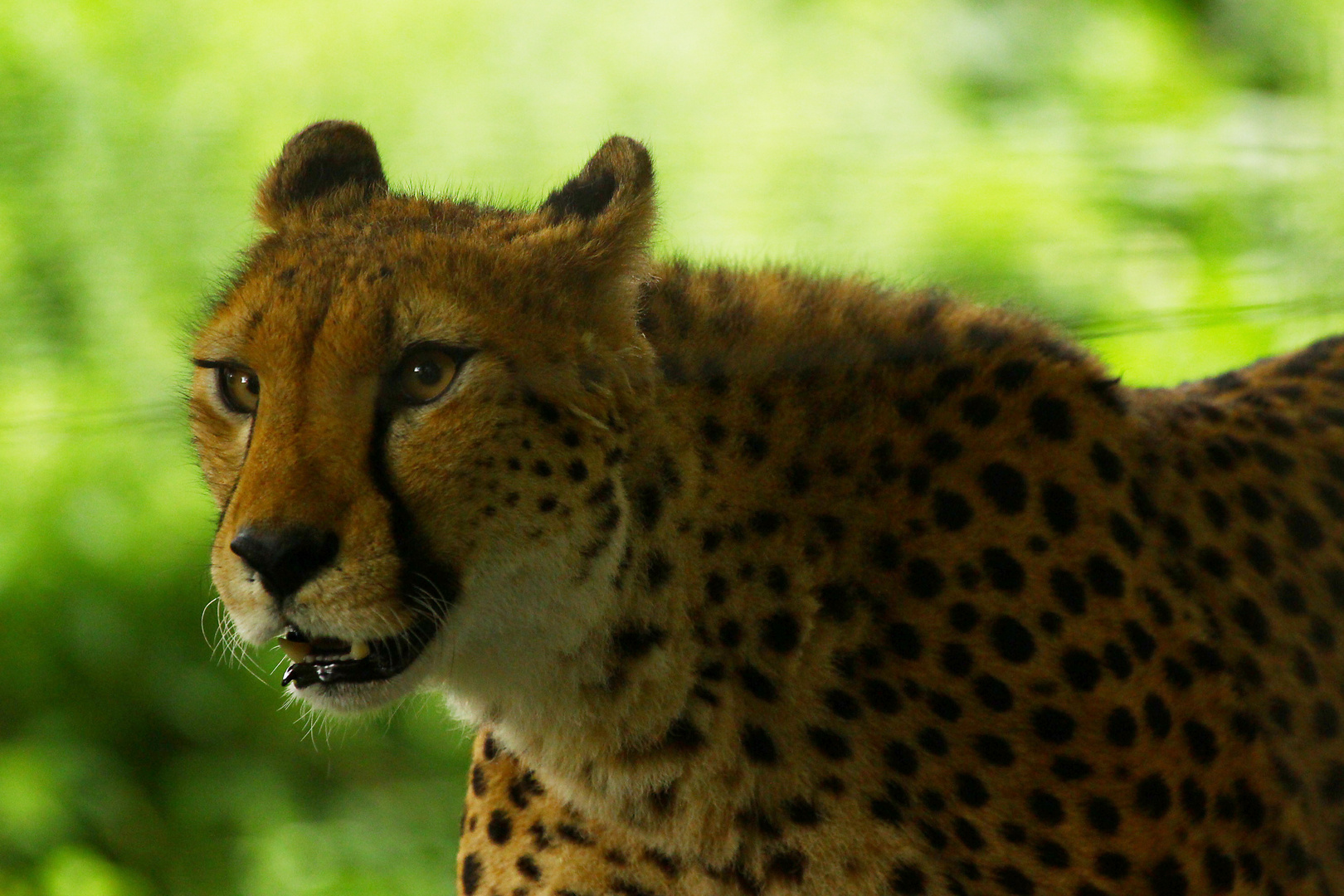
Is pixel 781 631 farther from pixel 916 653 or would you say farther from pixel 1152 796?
pixel 1152 796

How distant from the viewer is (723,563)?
1.50 metres

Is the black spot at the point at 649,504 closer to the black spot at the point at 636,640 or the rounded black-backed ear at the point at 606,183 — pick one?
the black spot at the point at 636,640

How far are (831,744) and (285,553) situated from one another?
54 cm

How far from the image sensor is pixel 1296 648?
5.80 ft

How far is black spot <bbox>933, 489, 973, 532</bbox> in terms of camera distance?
1.56 meters

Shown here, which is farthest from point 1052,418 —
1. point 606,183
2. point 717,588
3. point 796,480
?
point 606,183

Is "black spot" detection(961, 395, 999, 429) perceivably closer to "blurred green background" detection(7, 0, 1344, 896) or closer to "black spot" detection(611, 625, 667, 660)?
"blurred green background" detection(7, 0, 1344, 896)

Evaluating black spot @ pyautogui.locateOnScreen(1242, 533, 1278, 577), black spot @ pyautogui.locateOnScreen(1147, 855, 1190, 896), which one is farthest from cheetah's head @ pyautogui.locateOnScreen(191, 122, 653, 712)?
black spot @ pyautogui.locateOnScreen(1242, 533, 1278, 577)

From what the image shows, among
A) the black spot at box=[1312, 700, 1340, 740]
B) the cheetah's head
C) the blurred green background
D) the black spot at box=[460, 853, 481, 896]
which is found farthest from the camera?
the black spot at box=[1312, 700, 1340, 740]

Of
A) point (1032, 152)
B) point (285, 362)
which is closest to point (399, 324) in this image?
point (285, 362)

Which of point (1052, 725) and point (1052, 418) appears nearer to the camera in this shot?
point (1052, 725)

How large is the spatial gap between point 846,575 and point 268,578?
1.76 ft

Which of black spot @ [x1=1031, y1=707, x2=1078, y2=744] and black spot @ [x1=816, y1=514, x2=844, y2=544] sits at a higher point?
black spot @ [x1=816, y1=514, x2=844, y2=544]

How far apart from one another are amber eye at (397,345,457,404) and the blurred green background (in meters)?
0.19
